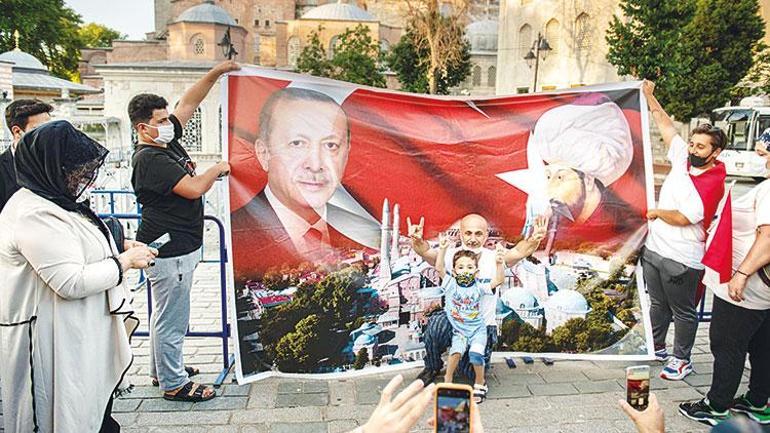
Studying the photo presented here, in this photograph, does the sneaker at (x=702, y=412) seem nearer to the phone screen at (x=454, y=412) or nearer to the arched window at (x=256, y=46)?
the phone screen at (x=454, y=412)

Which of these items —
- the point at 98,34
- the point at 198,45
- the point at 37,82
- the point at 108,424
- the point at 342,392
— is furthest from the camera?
the point at 98,34

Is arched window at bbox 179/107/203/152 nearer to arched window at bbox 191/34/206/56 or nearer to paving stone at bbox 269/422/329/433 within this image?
arched window at bbox 191/34/206/56

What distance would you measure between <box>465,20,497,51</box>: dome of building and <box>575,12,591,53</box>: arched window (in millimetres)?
16041

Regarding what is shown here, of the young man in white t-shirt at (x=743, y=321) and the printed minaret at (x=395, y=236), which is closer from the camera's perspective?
the young man in white t-shirt at (x=743, y=321)

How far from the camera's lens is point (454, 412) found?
176 cm

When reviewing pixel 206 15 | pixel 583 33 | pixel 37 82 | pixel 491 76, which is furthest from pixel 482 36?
pixel 37 82

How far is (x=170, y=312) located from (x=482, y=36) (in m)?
59.3

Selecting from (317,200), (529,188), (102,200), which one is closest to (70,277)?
(317,200)

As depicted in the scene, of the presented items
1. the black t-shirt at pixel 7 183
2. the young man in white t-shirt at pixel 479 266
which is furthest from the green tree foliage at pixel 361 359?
the black t-shirt at pixel 7 183

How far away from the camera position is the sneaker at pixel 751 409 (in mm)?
3975

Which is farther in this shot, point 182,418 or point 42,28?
point 42,28

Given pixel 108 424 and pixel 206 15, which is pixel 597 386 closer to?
pixel 108 424

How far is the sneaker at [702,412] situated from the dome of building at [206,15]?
161 ft

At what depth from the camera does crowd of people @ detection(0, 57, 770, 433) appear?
8.46ft
